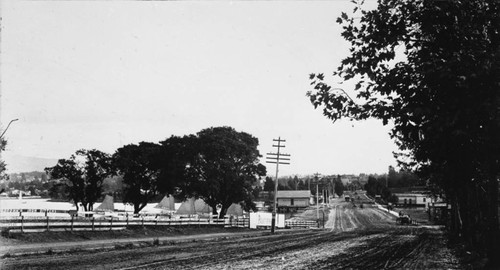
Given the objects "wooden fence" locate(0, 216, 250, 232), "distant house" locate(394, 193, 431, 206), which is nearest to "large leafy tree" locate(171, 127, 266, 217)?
"wooden fence" locate(0, 216, 250, 232)

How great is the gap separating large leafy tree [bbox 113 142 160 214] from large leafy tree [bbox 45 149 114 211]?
411 centimetres

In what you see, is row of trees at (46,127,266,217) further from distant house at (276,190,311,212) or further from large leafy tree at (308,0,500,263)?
distant house at (276,190,311,212)

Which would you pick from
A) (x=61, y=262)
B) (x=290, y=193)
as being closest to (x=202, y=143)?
(x=61, y=262)

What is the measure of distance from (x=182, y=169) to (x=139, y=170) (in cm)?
1020

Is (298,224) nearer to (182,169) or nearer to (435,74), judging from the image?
(182,169)

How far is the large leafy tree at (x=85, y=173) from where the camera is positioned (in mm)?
67562

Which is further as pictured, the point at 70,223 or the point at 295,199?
the point at 295,199

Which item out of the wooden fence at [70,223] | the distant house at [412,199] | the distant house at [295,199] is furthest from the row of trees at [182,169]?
the distant house at [412,199]

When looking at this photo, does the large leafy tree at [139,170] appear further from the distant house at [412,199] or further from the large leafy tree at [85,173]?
the distant house at [412,199]

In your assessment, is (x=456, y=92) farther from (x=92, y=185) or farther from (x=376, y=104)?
(x=92, y=185)

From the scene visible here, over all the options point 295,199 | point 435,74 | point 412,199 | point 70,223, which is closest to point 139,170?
point 70,223

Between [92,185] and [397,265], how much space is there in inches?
2364

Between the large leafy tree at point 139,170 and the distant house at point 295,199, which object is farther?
the distant house at point 295,199

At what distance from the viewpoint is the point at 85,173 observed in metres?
68.5
